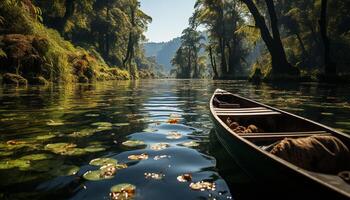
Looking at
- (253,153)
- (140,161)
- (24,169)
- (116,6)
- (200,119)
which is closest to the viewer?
(253,153)

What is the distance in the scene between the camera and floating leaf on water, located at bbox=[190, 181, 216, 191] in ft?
12.1

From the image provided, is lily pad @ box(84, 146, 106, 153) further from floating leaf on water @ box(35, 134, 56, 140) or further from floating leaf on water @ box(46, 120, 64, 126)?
floating leaf on water @ box(46, 120, 64, 126)

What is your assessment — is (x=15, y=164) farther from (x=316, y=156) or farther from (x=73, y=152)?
(x=316, y=156)

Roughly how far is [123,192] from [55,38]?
3192 centimetres

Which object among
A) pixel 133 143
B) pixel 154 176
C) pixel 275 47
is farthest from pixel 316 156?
pixel 275 47

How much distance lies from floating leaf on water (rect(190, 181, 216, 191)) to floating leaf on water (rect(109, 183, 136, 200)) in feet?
2.27

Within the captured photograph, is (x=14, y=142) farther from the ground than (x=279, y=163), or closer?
closer

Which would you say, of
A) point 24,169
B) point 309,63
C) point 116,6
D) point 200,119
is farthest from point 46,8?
point 24,169

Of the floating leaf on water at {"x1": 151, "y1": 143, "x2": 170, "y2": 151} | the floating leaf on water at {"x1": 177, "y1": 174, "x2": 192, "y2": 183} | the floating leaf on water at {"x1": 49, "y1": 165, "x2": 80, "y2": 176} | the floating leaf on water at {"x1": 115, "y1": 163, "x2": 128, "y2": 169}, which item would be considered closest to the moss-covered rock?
the floating leaf on water at {"x1": 151, "y1": 143, "x2": 170, "y2": 151}

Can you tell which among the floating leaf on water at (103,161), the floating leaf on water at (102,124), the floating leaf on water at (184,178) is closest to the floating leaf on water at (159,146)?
the floating leaf on water at (103,161)

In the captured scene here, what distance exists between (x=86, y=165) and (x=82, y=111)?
5.84 metres

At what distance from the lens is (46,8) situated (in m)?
39.1

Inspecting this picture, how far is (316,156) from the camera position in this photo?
3.49 m

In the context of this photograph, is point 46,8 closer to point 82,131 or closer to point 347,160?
point 82,131
